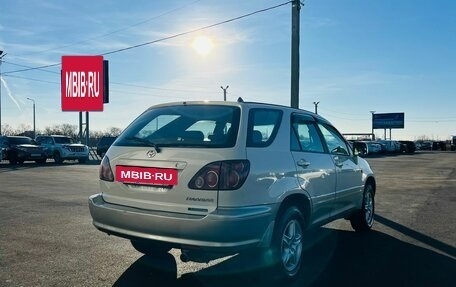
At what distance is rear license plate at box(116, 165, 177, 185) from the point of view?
429 centimetres

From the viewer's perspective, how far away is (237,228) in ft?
13.2

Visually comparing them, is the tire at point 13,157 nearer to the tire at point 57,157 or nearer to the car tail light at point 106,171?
the tire at point 57,157

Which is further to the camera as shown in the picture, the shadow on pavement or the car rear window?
the shadow on pavement

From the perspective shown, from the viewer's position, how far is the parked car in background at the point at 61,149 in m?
28.2

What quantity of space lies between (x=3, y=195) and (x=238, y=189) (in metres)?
9.04

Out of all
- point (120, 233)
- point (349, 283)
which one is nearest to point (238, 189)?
point (120, 233)

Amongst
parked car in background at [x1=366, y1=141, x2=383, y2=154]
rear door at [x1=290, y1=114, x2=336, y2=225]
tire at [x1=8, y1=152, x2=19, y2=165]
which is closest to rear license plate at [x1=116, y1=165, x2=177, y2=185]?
rear door at [x1=290, y1=114, x2=336, y2=225]

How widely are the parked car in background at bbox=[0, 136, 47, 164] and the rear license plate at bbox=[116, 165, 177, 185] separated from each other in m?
24.6

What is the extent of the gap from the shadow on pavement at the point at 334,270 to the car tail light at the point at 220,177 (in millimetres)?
1008

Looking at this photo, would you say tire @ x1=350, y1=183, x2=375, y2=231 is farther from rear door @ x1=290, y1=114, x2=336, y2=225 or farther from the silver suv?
the silver suv

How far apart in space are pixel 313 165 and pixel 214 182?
1.71m

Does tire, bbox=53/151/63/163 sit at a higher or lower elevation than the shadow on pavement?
higher

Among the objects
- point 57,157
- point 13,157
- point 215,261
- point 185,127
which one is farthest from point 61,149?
point 185,127

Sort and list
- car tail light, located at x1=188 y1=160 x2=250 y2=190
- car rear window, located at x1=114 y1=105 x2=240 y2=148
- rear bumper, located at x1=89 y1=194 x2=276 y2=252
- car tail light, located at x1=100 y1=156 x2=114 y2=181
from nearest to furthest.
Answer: rear bumper, located at x1=89 y1=194 x2=276 y2=252 < car tail light, located at x1=188 y1=160 x2=250 y2=190 < car rear window, located at x1=114 y1=105 x2=240 y2=148 < car tail light, located at x1=100 y1=156 x2=114 y2=181
